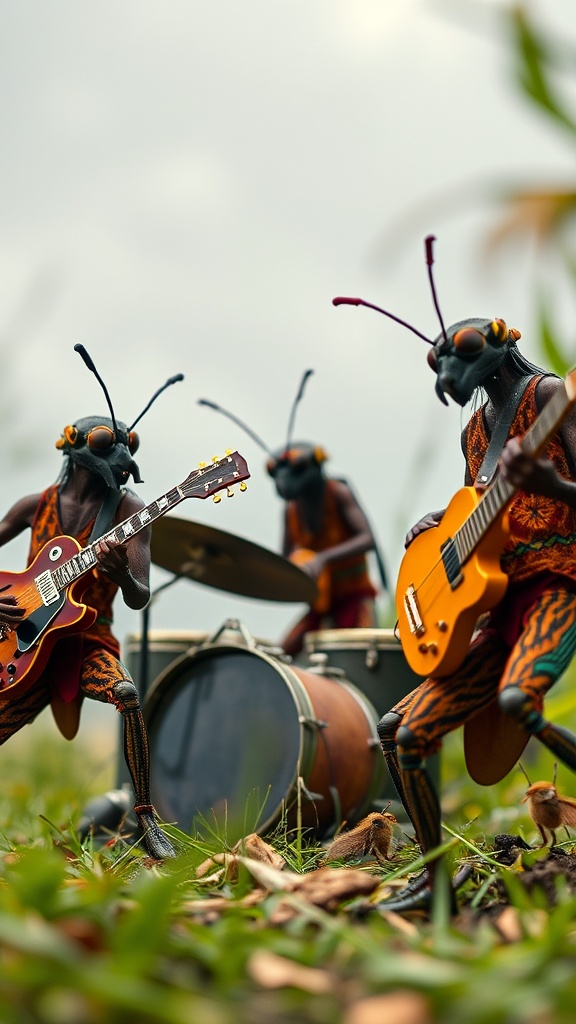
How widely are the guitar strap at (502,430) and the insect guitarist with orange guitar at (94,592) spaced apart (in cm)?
128

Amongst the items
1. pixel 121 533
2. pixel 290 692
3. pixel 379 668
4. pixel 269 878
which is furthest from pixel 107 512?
pixel 379 668

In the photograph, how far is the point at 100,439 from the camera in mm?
3863

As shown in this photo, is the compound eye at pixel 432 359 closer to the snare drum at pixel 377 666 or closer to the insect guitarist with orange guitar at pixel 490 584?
the insect guitarist with orange guitar at pixel 490 584

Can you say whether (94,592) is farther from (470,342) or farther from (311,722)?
(470,342)

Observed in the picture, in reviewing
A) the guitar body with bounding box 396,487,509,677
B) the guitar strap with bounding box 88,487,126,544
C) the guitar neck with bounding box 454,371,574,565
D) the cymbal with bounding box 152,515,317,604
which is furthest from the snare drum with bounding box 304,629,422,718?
the guitar neck with bounding box 454,371,574,565

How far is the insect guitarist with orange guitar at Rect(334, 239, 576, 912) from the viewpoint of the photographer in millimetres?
2736

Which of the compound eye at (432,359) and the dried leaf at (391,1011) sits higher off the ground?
the compound eye at (432,359)

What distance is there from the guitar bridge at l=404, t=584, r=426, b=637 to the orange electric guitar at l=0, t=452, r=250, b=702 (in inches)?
A: 31.5

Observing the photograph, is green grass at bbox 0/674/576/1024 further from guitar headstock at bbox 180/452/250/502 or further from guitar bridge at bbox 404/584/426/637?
guitar headstock at bbox 180/452/250/502

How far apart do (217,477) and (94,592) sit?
66 centimetres

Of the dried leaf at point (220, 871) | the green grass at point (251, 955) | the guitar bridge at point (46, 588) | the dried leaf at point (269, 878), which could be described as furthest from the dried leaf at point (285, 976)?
the guitar bridge at point (46, 588)

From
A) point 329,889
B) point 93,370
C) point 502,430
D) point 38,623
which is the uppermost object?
point 93,370

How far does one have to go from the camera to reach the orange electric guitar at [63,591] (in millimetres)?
3676

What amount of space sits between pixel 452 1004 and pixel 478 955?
0.93ft
